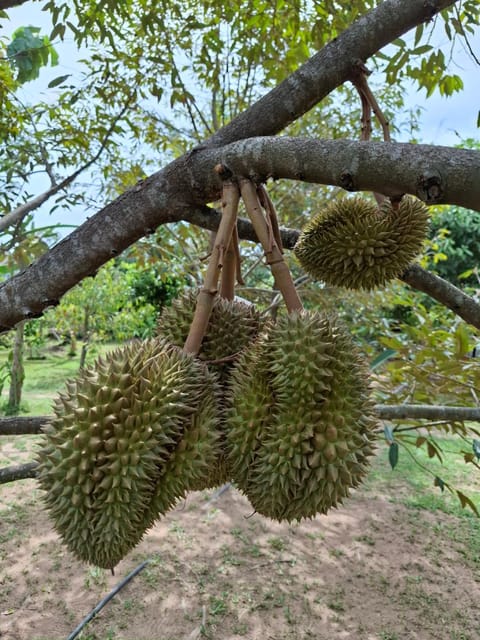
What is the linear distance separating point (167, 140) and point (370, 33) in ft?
12.8

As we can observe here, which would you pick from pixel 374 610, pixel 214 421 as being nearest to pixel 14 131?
pixel 214 421

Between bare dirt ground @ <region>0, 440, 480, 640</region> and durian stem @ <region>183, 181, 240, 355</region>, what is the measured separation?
1578 millimetres

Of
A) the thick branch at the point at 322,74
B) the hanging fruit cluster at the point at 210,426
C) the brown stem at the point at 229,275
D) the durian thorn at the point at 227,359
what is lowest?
the hanging fruit cluster at the point at 210,426

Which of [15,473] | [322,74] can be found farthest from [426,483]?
[322,74]

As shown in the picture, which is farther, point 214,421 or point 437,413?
point 437,413

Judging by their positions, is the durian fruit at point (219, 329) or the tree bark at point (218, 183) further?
the durian fruit at point (219, 329)

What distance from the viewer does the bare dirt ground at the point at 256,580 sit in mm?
2590

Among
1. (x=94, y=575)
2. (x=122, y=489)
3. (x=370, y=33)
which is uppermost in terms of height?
(x=370, y=33)

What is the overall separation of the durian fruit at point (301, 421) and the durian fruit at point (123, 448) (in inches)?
3.2

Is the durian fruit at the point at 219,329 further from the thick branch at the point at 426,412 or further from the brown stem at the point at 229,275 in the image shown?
the thick branch at the point at 426,412

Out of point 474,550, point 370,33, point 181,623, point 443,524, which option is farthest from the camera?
point 443,524

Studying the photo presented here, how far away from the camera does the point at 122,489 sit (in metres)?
0.87

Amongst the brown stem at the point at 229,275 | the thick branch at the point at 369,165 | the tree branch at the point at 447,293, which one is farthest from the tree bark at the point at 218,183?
the tree branch at the point at 447,293

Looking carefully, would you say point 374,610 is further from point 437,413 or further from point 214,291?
point 214,291
